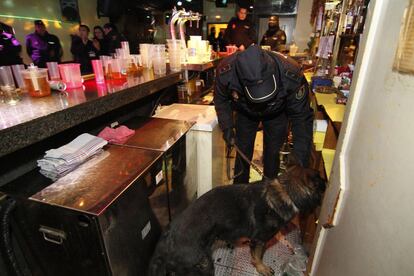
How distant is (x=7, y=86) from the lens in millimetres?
1289

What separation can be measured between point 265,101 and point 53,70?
1.37m

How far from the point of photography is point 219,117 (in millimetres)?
2018

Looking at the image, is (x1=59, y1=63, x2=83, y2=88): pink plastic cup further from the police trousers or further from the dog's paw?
the dog's paw

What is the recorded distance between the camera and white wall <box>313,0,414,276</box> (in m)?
0.56

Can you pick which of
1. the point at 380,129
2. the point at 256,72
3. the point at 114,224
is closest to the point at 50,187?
the point at 114,224

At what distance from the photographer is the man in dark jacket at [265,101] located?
55.1 inches

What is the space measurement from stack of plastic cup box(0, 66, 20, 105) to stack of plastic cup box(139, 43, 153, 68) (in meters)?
1.08

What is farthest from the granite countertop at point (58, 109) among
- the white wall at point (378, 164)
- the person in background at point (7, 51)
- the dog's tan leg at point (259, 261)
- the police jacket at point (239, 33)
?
the police jacket at point (239, 33)

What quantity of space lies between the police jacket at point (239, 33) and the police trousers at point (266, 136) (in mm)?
3342

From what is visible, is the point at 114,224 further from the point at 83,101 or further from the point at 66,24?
the point at 66,24

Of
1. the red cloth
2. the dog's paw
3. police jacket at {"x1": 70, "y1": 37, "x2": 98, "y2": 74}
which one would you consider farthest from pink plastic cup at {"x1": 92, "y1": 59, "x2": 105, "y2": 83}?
police jacket at {"x1": 70, "y1": 37, "x2": 98, "y2": 74}

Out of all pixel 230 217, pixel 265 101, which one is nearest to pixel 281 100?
pixel 265 101

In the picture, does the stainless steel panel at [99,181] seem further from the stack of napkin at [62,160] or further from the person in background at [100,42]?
the person in background at [100,42]

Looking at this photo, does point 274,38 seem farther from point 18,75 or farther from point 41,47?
point 18,75
